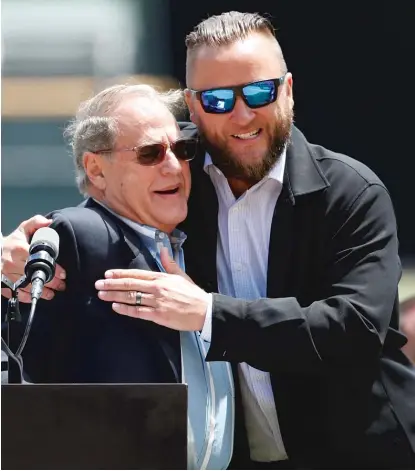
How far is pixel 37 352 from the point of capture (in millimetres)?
2475

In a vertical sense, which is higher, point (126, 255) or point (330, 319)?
point (126, 255)

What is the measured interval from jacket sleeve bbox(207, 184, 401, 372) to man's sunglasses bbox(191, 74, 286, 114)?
0.32 metres

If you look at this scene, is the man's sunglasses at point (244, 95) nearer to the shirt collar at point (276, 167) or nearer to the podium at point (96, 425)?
the shirt collar at point (276, 167)

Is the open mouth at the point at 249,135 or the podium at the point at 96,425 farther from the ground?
the open mouth at the point at 249,135

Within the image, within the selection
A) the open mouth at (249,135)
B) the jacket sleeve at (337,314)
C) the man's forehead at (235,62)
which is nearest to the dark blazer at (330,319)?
the jacket sleeve at (337,314)

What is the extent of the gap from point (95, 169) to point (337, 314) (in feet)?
2.21

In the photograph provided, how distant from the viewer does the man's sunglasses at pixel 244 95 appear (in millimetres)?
2557

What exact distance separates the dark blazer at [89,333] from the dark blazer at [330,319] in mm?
139

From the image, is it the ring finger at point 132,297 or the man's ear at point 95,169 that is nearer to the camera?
the ring finger at point 132,297

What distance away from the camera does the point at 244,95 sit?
8.39 feet

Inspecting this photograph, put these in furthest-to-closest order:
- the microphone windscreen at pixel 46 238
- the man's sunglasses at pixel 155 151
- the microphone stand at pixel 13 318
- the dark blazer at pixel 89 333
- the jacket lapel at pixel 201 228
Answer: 1. the jacket lapel at pixel 201 228
2. the man's sunglasses at pixel 155 151
3. the dark blazer at pixel 89 333
4. the microphone windscreen at pixel 46 238
5. the microphone stand at pixel 13 318

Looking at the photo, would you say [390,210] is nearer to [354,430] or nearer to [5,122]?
[354,430]

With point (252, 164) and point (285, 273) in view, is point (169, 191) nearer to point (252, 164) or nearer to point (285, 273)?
point (252, 164)

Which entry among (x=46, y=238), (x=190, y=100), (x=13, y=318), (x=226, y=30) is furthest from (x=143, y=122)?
(x=13, y=318)
